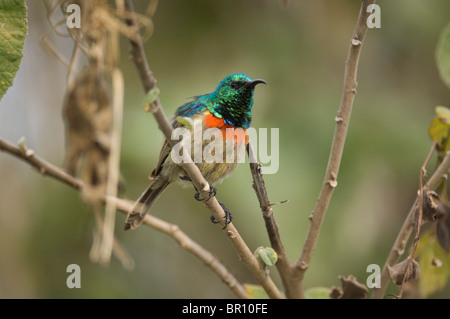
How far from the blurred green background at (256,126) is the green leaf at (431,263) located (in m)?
1.04

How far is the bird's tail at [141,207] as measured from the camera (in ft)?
8.35

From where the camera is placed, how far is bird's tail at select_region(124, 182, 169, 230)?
8.35 ft

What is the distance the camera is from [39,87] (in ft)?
13.1

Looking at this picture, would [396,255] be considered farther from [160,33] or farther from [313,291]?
[160,33]

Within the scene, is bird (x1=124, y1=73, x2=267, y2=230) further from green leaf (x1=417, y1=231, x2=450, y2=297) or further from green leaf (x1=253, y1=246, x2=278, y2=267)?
green leaf (x1=417, y1=231, x2=450, y2=297)

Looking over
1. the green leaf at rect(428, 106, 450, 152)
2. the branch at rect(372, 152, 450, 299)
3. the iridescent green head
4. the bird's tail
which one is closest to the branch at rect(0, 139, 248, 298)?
the bird's tail

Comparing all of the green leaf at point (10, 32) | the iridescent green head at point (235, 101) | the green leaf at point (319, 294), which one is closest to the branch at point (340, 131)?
the green leaf at point (319, 294)

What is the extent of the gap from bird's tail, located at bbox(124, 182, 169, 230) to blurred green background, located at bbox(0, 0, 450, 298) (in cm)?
58

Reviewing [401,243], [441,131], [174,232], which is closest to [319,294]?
[401,243]

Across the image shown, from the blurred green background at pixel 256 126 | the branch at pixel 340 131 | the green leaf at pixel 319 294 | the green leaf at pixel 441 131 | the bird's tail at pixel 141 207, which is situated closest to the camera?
the branch at pixel 340 131

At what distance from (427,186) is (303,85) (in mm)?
2280

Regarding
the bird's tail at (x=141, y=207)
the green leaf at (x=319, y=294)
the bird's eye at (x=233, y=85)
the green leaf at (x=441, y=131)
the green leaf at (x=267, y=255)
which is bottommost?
the green leaf at (x=319, y=294)

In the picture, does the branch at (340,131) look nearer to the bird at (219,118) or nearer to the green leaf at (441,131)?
the green leaf at (441,131)

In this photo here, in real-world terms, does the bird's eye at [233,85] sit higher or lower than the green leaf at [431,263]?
higher
